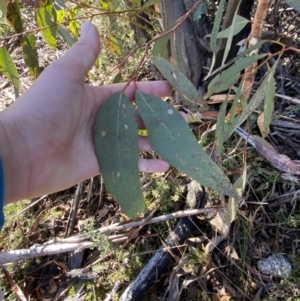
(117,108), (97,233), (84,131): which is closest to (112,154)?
(117,108)

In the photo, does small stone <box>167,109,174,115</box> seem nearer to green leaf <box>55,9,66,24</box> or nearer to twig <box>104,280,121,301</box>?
green leaf <box>55,9,66,24</box>

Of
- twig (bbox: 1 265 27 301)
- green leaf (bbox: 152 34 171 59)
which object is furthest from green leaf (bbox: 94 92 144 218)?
twig (bbox: 1 265 27 301)

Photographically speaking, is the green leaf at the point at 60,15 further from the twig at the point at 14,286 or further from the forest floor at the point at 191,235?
the twig at the point at 14,286

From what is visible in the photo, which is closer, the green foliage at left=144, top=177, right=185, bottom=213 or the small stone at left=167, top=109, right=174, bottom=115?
the small stone at left=167, top=109, right=174, bottom=115

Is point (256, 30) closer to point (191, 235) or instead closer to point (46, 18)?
point (46, 18)

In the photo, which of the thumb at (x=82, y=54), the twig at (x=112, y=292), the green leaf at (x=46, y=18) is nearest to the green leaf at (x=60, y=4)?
the green leaf at (x=46, y=18)

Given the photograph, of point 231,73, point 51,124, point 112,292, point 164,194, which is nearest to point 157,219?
point 164,194
